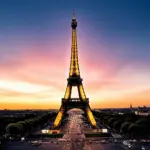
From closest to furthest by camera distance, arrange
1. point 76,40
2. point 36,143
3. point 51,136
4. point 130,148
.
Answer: point 130,148 < point 36,143 < point 51,136 < point 76,40

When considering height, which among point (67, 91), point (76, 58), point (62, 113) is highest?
point (76, 58)

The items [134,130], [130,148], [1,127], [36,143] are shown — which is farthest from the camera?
[1,127]

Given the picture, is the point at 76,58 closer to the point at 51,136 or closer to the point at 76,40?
the point at 76,40

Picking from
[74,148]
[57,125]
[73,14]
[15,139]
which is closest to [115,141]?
[74,148]

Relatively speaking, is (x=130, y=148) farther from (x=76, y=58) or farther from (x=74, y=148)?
(x=76, y=58)

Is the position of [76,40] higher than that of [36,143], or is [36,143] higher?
[76,40]

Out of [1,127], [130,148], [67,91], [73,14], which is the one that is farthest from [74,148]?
[73,14]

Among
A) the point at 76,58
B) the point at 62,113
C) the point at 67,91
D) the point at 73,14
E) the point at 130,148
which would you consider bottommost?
the point at 130,148

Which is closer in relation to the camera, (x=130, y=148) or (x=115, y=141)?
(x=130, y=148)

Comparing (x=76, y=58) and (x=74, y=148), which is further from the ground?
(x=76, y=58)
